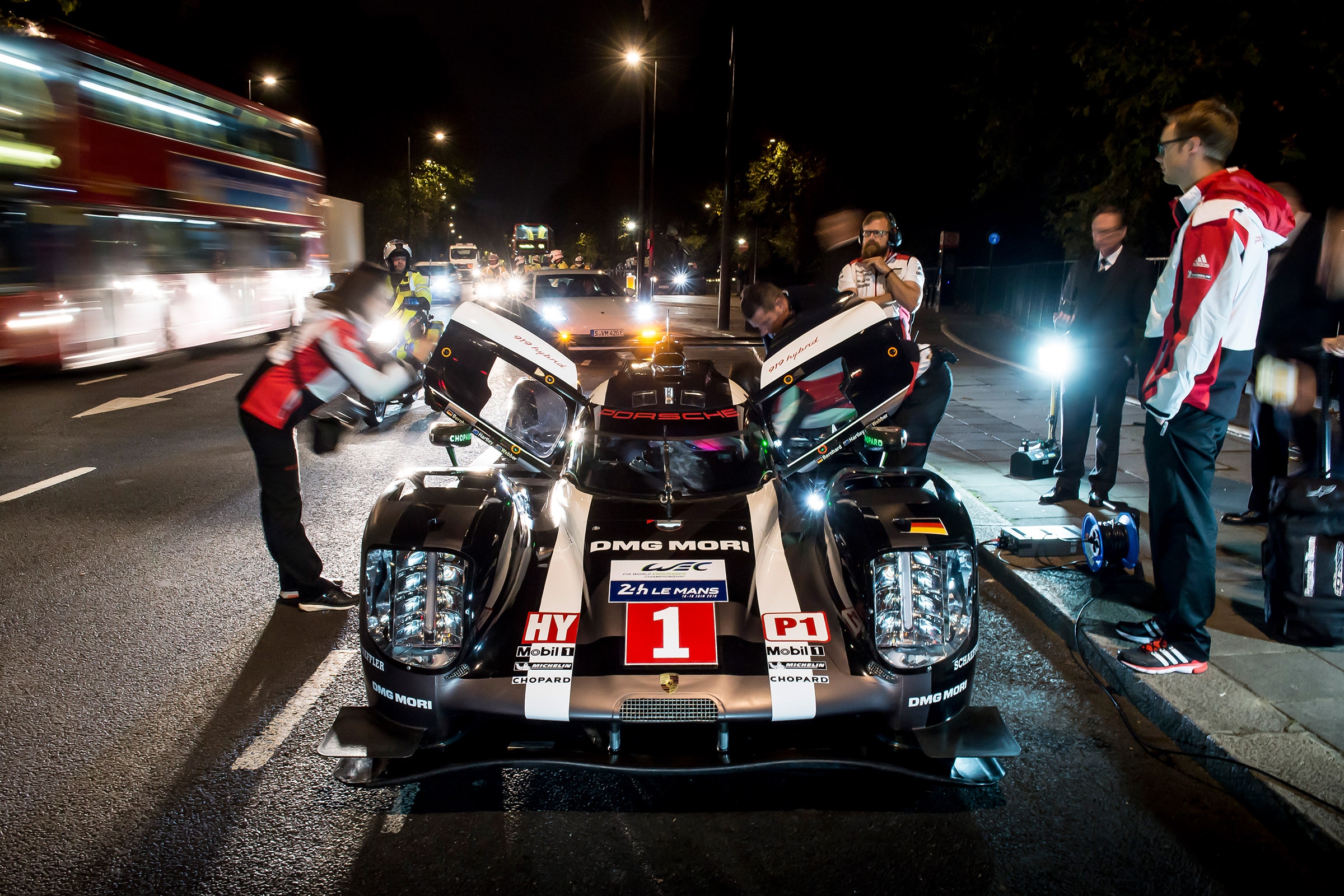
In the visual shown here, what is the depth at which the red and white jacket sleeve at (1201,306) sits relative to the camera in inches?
140

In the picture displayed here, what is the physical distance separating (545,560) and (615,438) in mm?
698

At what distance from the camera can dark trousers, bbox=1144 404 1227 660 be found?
3732 mm

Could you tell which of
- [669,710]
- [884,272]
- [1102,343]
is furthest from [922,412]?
[669,710]

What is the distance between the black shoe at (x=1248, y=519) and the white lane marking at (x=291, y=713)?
5427mm

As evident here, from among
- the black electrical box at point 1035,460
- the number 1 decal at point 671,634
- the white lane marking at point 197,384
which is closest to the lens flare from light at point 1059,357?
the black electrical box at point 1035,460

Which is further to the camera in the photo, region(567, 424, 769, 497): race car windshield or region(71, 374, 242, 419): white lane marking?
region(71, 374, 242, 419): white lane marking

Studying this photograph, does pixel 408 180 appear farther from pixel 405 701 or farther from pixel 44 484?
pixel 405 701

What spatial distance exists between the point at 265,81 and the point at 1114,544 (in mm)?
38825

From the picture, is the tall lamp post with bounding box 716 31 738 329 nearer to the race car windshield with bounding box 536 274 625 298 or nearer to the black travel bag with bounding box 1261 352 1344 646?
the race car windshield with bounding box 536 274 625 298

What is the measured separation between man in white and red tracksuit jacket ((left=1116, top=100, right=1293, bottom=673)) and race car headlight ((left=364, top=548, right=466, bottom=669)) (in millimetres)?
2835

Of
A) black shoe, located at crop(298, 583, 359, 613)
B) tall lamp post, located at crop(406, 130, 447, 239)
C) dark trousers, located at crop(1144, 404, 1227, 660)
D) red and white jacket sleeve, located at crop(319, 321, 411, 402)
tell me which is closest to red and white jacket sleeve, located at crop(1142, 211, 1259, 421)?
dark trousers, located at crop(1144, 404, 1227, 660)

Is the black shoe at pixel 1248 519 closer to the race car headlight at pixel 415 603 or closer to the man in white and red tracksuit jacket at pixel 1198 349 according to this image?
the man in white and red tracksuit jacket at pixel 1198 349

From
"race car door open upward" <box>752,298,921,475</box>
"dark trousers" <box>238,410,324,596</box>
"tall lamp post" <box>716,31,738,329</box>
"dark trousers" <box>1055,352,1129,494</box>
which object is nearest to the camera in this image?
"race car door open upward" <box>752,298,921,475</box>

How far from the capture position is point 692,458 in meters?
3.79
